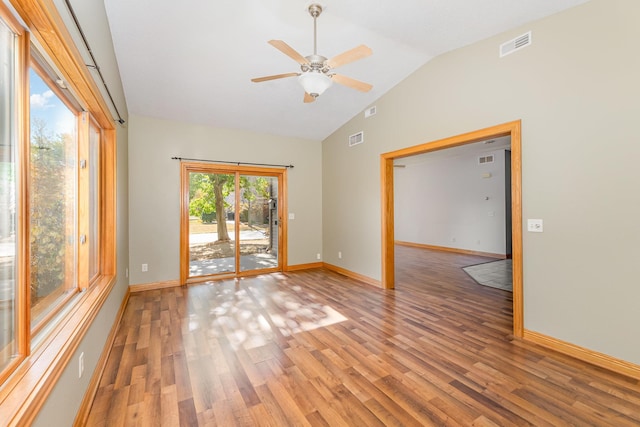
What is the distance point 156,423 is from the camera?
1733mm

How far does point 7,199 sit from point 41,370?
79 cm

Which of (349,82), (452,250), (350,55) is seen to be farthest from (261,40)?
(452,250)

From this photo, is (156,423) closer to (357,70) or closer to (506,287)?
(357,70)

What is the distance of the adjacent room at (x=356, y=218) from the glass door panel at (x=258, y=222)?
576 mm

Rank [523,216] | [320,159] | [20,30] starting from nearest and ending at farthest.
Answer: [20,30], [523,216], [320,159]

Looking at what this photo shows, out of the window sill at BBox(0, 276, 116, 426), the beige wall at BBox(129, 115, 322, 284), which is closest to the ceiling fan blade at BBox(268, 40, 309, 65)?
the window sill at BBox(0, 276, 116, 426)

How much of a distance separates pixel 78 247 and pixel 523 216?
4233 mm

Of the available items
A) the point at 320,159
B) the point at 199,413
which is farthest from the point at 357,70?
the point at 199,413

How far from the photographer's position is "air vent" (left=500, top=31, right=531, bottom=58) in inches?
110

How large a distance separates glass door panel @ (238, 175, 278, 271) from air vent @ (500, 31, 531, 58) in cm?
423

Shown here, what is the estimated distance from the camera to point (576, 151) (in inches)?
98.9

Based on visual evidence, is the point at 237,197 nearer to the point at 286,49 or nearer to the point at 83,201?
the point at 83,201

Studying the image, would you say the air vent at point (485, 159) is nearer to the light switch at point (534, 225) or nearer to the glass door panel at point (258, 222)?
the light switch at point (534, 225)


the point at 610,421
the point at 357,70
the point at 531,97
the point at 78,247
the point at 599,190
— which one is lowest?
the point at 610,421
